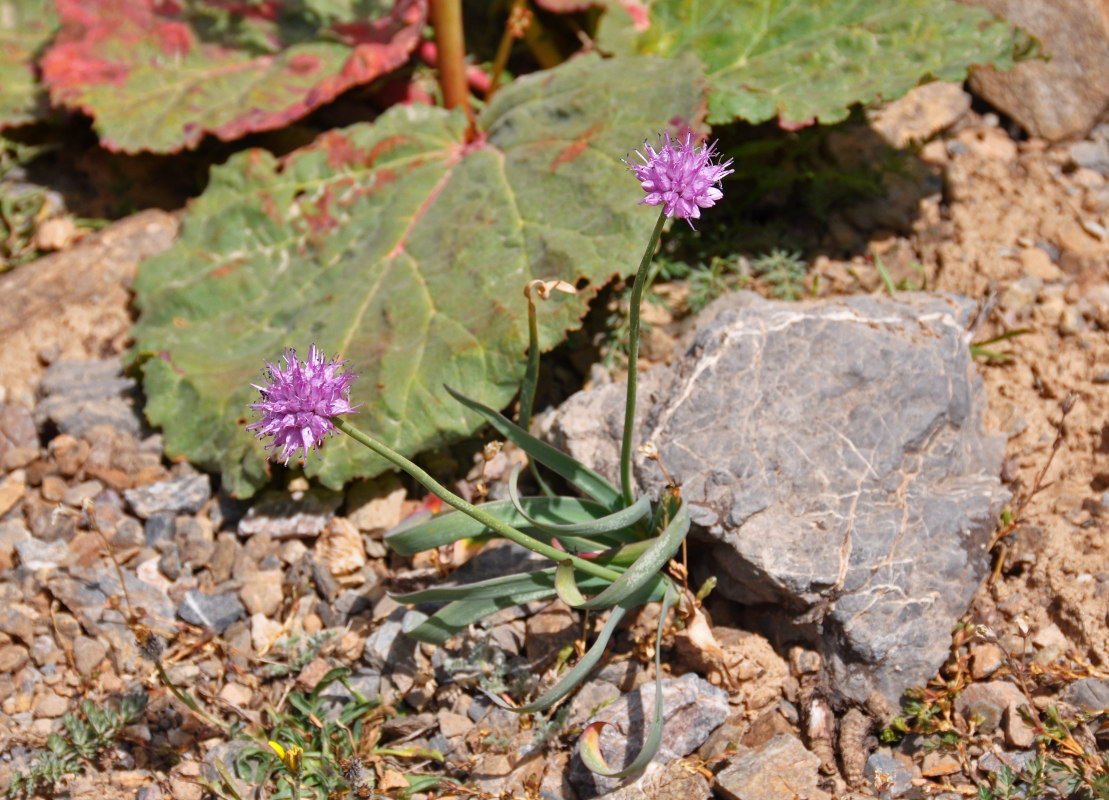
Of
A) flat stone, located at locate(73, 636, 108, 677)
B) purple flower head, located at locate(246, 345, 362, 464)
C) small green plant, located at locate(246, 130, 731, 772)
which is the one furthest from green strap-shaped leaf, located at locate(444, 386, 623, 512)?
flat stone, located at locate(73, 636, 108, 677)

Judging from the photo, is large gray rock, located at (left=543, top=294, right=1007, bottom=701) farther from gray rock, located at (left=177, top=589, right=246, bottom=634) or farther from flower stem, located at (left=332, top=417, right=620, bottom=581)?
gray rock, located at (left=177, top=589, right=246, bottom=634)

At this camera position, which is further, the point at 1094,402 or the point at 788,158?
the point at 788,158

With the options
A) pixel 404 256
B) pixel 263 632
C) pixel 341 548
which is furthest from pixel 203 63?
pixel 263 632

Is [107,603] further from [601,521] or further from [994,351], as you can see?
[994,351]

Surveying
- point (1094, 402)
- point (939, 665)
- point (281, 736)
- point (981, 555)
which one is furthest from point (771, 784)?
point (1094, 402)

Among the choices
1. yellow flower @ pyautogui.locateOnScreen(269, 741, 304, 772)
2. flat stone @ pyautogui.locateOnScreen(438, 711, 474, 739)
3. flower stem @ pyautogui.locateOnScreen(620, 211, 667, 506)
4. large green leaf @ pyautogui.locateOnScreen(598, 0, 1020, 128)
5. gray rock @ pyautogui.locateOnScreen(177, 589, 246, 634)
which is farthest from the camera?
large green leaf @ pyautogui.locateOnScreen(598, 0, 1020, 128)

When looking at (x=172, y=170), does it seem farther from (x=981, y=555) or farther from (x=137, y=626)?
(x=981, y=555)

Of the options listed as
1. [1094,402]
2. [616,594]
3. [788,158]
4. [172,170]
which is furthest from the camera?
[172,170]
